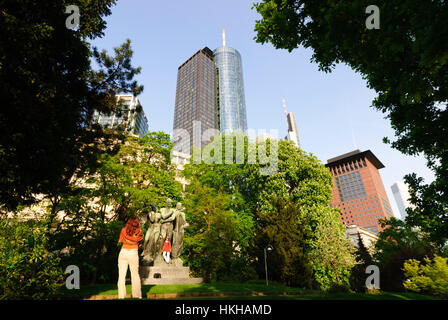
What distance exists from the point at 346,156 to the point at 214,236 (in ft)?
564

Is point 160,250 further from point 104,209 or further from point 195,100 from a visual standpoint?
point 195,100

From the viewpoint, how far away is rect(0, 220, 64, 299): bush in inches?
248

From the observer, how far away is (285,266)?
1889 centimetres

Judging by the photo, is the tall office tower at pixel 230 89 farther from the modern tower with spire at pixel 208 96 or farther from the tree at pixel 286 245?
the tree at pixel 286 245

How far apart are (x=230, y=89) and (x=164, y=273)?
169m

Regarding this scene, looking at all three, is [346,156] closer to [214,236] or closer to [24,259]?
[214,236]

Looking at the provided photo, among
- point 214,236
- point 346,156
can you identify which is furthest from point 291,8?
point 346,156

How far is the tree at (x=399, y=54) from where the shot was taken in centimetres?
493

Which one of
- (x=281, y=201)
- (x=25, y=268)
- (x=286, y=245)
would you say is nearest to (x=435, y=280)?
(x=286, y=245)

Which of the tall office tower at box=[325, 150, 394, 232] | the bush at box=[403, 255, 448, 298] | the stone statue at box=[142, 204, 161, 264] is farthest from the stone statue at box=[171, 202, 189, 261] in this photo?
the tall office tower at box=[325, 150, 394, 232]

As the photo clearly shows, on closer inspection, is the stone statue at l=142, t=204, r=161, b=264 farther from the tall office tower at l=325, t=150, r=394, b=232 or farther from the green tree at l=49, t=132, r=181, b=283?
the tall office tower at l=325, t=150, r=394, b=232

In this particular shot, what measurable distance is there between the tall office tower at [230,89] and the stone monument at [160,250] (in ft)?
459

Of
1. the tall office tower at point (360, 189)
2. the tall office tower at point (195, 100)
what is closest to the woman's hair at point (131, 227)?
the tall office tower at point (195, 100)
